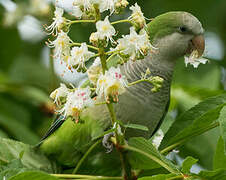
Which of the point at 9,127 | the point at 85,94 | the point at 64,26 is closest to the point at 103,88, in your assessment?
the point at 85,94

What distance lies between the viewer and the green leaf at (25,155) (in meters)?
1.95

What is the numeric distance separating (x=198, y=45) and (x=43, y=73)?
183 cm

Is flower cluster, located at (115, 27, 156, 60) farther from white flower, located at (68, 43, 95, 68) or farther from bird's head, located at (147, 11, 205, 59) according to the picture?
bird's head, located at (147, 11, 205, 59)

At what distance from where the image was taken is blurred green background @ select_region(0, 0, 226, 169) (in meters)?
2.76

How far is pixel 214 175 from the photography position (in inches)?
60.3

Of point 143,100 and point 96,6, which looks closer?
point 96,6

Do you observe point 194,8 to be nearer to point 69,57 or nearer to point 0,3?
point 0,3

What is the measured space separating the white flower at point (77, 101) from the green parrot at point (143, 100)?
0.65 metres

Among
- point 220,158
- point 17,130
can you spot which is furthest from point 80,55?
point 17,130

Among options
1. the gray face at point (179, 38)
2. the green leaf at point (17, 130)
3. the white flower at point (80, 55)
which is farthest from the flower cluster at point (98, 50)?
the green leaf at point (17, 130)

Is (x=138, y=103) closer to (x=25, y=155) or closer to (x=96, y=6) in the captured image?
(x=25, y=155)

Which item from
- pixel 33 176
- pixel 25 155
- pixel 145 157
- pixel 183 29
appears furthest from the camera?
pixel 183 29

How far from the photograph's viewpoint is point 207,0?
3.76 m

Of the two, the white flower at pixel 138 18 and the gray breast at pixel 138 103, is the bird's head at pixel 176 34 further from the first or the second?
the white flower at pixel 138 18
